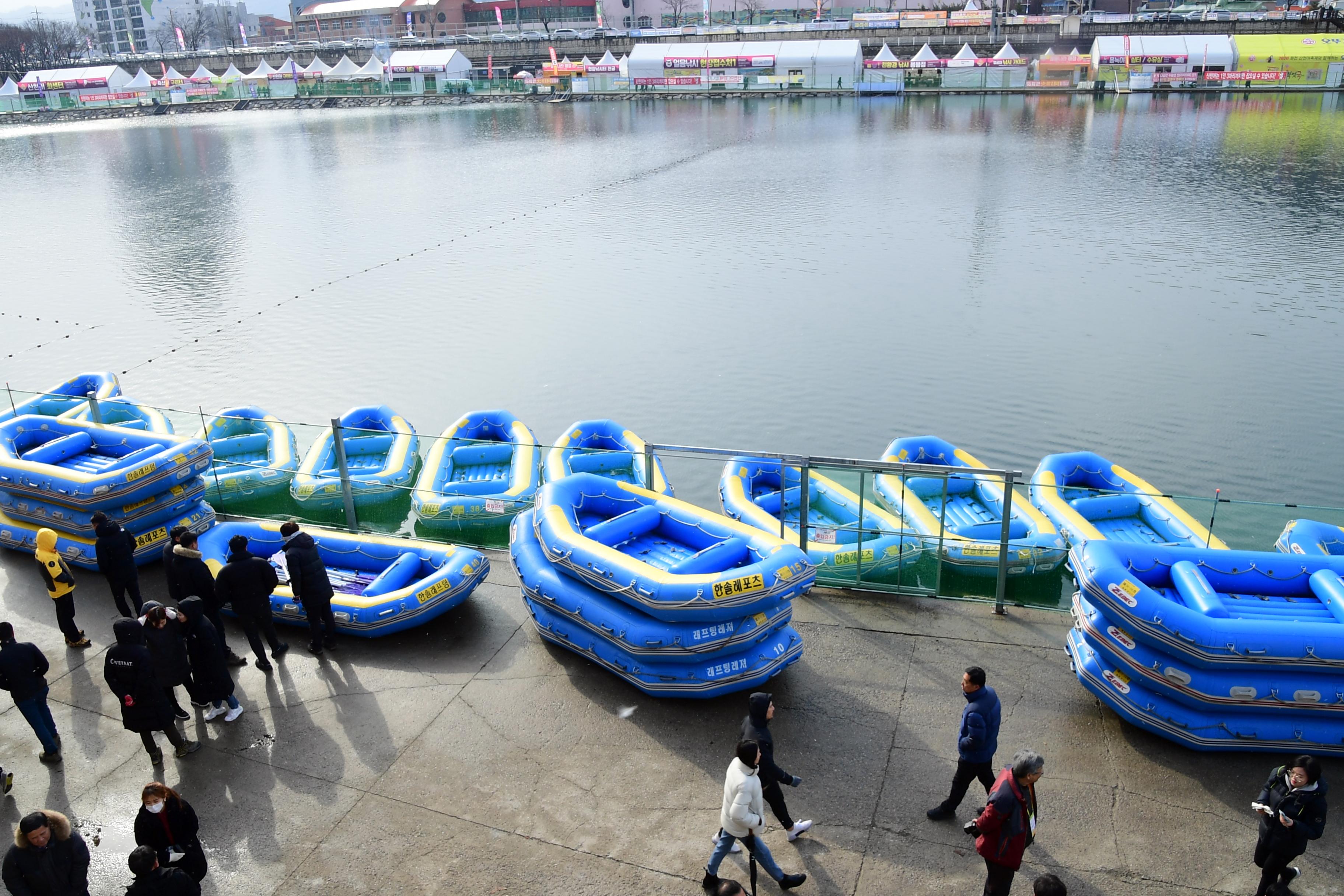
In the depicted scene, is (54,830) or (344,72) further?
(344,72)

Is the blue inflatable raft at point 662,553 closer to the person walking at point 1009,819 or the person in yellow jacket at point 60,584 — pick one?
the person walking at point 1009,819

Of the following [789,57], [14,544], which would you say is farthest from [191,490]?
[789,57]

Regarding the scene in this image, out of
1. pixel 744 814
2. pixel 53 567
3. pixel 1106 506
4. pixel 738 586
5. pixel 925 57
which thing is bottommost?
pixel 1106 506

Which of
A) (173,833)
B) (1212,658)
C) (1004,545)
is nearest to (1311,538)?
(1004,545)

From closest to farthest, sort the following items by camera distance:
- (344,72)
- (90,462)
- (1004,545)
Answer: (1004,545)
(90,462)
(344,72)

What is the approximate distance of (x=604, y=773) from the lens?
707 cm

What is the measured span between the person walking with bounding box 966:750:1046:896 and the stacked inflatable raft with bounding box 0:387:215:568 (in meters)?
8.22

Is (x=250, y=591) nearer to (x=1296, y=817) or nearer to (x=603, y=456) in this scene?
(x=603, y=456)

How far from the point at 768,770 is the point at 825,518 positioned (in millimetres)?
6429

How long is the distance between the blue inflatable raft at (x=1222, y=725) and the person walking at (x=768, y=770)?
257cm

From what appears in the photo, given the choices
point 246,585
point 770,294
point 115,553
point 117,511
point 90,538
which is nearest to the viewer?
point 246,585

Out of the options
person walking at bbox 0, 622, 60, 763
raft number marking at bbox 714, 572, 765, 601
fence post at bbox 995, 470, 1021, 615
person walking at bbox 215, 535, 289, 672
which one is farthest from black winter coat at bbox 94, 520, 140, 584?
fence post at bbox 995, 470, 1021, 615

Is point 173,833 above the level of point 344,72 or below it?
below

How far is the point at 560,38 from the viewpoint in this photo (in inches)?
3723
